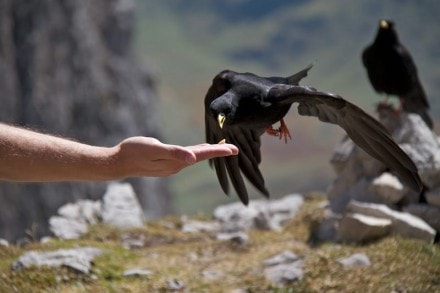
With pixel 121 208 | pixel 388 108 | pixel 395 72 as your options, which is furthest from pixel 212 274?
pixel 395 72

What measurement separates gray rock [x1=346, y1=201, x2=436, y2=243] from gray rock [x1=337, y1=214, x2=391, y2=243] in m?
0.09

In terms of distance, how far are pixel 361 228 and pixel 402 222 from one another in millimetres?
541

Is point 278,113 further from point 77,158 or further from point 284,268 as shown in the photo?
point 77,158

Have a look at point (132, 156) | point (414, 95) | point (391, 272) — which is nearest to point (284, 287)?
point (391, 272)

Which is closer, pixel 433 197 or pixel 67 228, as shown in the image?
pixel 433 197

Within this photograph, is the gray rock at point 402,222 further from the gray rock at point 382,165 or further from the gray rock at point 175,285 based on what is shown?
the gray rock at point 175,285

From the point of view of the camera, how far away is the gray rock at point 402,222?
9.05m

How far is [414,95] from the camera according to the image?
12.1 meters

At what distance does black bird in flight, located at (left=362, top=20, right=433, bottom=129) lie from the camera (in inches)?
476

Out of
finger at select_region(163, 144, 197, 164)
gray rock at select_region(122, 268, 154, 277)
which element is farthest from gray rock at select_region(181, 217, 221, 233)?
finger at select_region(163, 144, 197, 164)

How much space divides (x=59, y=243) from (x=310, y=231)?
369 centimetres

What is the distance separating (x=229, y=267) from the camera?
Answer: 866cm

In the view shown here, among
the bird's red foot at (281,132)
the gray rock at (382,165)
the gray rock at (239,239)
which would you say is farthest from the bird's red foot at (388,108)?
the bird's red foot at (281,132)

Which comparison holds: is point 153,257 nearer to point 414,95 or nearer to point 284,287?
point 284,287
